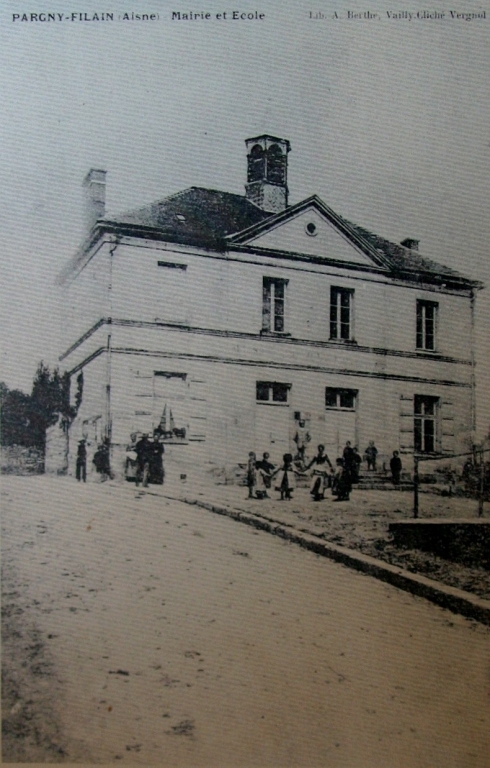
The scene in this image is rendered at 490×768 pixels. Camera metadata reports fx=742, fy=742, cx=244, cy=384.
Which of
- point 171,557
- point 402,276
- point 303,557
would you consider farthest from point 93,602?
point 402,276

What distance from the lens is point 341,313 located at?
3.48m

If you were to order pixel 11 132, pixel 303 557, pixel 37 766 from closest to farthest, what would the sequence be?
pixel 37 766 → pixel 303 557 → pixel 11 132

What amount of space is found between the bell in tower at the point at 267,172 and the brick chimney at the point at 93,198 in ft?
2.16

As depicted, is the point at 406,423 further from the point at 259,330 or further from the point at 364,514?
the point at 259,330

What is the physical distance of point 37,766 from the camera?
117 inches

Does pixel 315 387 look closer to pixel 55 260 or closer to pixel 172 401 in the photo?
pixel 172 401

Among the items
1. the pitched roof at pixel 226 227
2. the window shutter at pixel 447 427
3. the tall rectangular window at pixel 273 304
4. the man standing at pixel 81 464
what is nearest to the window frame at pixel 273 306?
the tall rectangular window at pixel 273 304

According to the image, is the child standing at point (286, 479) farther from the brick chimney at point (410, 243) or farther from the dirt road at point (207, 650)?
the brick chimney at point (410, 243)

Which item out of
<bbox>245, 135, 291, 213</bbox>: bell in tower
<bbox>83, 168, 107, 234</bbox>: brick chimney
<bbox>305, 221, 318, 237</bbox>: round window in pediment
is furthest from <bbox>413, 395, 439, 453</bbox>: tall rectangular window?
<bbox>83, 168, 107, 234</bbox>: brick chimney

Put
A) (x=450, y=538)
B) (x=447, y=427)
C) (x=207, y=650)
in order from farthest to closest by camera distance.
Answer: (x=447, y=427), (x=450, y=538), (x=207, y=650)

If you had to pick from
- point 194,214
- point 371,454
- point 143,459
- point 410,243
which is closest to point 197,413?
point 143,459

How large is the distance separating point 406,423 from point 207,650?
1335 mm

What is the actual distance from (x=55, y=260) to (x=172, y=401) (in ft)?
2.73

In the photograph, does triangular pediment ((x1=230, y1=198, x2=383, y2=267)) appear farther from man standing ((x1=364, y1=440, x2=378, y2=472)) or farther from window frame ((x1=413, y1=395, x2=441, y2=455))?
man standing ((x1=364, y1=440, x2=378, y2=472))
